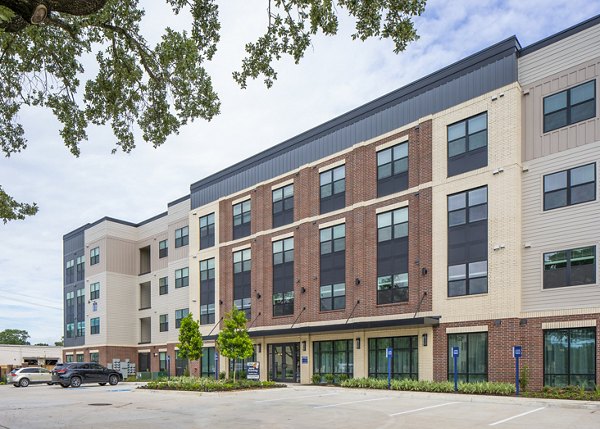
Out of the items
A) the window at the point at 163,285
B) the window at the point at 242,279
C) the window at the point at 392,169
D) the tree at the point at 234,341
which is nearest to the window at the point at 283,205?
the window at the point at 242,279

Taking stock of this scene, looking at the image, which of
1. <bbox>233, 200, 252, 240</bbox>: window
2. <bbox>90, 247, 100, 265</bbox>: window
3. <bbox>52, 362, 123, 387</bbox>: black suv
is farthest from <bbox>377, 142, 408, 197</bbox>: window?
<bbox>90, 247, 100, 265</bbox>: window

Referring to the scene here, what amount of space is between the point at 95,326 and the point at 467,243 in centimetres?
3998

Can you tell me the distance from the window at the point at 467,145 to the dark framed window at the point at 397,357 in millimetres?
8492

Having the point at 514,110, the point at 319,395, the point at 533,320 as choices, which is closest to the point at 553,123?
the point at 514,110

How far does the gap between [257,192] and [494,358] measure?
19.9 meters

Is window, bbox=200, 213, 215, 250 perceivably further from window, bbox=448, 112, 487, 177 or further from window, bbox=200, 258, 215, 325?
window, bbox=448, 112, 487, 177

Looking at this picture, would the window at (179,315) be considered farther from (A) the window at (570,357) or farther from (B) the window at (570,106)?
(B) the window at (570,106)

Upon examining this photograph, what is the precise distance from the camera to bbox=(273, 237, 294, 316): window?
36.0 m

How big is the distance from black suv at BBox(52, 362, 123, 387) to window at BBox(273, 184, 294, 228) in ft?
49.5

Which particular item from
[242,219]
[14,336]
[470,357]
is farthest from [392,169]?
[14,336]

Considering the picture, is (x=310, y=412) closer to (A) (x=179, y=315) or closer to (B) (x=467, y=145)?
(B) (x=467, y=145)

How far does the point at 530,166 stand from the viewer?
25141 millimetres

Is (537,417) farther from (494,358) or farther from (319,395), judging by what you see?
(319,395)

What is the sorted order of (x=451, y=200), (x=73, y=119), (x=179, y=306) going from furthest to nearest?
(x=179, y=306) → (x=451, y=200) → (x=73, y=119)
